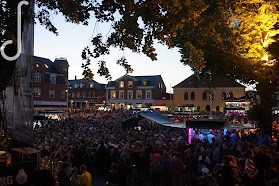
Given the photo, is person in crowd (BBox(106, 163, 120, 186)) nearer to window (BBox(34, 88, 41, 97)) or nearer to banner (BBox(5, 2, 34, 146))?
banner (BBox(5, 2, 34, 146))

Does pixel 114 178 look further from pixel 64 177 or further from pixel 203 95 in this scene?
pixel 203 95

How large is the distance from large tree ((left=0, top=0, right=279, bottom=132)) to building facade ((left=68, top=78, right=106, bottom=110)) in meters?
62.5

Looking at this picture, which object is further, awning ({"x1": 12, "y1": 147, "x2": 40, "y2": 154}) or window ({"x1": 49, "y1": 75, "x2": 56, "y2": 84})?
window ({"x1": 49, "y1": 75, "x2": 56, "y2": 84})

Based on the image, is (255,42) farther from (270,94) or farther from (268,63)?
(270,94)

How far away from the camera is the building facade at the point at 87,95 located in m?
75.9

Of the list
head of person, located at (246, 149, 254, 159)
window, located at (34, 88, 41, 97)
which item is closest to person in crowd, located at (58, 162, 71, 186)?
head of person, located at (246, 149, 254, 159)

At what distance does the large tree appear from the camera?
5.99m

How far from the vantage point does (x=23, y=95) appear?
27.2 feet

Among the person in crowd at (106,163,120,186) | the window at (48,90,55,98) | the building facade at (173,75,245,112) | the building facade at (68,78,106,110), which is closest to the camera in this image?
the person in crowd at (106,163,120,186)

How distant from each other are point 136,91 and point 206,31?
5966 cm

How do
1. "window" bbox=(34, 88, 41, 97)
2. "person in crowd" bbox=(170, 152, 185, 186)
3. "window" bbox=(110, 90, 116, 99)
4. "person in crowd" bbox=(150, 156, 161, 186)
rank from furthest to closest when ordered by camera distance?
1. "window" bbox=(110, 90, 116, 99)
2. "window" bbox=(34, 88, 41, 97)
3. "person in crowd" bbox=(150, 156, 161, 186)
4. "person in crowd" bbox=(170, 152, 185, 186)

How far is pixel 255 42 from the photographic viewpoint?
12055 mm

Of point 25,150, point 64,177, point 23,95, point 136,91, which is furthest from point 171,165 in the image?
point 136,91

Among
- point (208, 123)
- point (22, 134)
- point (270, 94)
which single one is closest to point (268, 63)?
point (270, 94)
